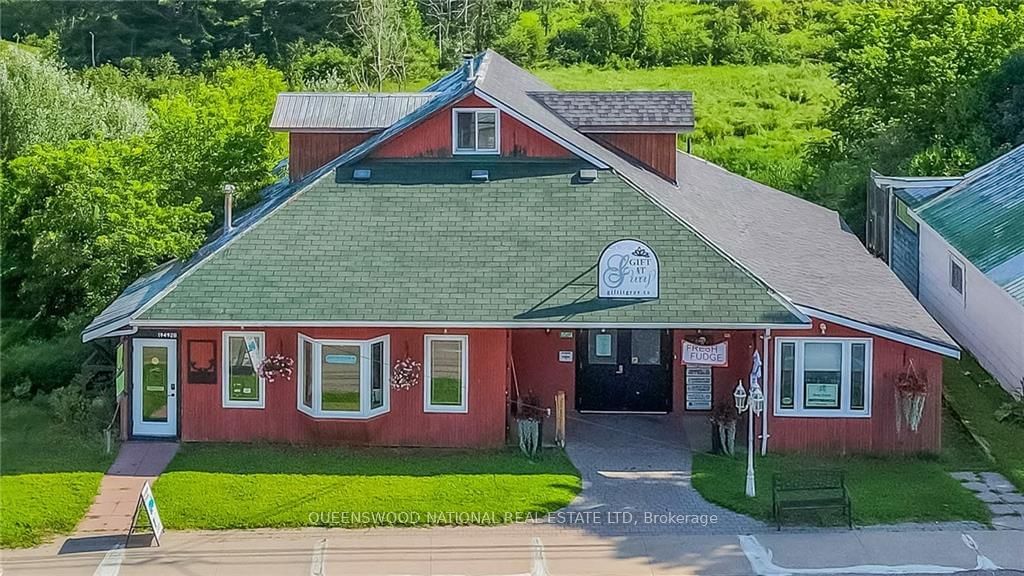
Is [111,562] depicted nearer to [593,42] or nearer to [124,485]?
[124,485]

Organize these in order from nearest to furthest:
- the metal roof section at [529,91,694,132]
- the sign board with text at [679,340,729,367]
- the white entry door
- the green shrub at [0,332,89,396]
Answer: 1. the sign board with text at [679,340,729,367]
2. the white entry door
3. the green shrub at [0,332,89,396]
4. the metal roof section at [529,91,694,132]

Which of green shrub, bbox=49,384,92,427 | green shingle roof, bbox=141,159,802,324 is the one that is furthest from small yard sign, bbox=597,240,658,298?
green shrub, bbox=49,384,92,427

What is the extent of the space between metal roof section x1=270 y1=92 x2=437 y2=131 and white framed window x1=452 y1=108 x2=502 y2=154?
3.27 metres

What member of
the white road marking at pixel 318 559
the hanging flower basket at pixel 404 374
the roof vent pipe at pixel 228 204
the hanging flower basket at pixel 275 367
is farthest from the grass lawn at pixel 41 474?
the hanging flower basket at pixel 404 374

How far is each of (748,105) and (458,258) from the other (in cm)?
3565

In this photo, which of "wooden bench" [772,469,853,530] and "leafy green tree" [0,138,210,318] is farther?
"leafy green tree" [0,138,210,318]

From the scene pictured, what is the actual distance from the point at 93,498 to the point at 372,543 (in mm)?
4958

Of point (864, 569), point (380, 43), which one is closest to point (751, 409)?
point (864, 569)

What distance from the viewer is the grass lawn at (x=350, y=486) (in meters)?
20.0

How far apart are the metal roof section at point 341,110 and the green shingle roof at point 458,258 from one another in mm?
3309

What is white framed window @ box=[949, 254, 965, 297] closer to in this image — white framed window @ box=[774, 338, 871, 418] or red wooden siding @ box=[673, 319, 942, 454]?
red wooden siding @ box=[673, 319, 942, 454]

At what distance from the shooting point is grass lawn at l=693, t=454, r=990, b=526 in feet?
66.0

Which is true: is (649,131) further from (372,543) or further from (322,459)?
(372,543)

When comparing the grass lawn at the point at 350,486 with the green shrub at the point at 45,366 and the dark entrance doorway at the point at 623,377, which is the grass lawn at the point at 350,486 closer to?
the dark entrance doorway at the point at 623,377
